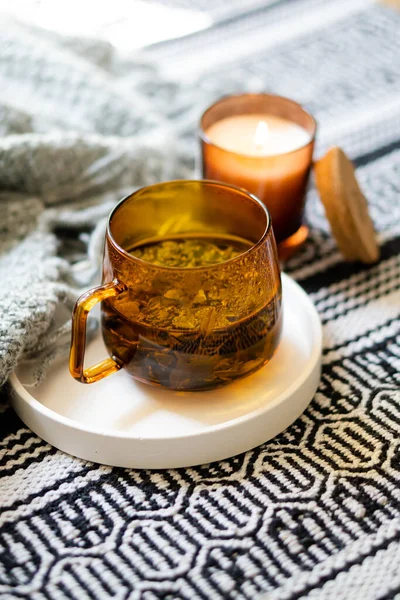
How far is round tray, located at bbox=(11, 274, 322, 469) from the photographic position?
39cm

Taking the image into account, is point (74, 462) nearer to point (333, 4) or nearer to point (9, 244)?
point (9, 244)

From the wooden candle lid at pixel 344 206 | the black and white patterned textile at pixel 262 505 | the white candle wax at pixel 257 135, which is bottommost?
the black and white patterned textile at pixel 262 505

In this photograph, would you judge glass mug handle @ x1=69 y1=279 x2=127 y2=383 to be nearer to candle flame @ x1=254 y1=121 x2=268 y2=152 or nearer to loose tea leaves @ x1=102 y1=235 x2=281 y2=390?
loose tea leaves @ x1=102 y1=235 x2=281 y2=390

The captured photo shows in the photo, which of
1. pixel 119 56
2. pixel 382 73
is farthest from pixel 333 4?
pixel 119 56

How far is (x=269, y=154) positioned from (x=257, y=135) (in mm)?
19

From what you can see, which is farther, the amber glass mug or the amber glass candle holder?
the amber glass candle holder

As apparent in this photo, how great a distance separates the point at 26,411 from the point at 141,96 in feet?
1.29

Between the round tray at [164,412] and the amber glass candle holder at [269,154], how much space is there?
0.11 metres

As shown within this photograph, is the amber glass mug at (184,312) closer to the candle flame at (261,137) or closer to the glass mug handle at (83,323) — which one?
the glass mug handle at (83,323)

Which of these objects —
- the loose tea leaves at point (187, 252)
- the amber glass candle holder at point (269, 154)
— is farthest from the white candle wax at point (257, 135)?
the loose tea leaves at point (187, 252)

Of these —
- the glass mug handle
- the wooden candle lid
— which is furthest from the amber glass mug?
the wooden candle lid

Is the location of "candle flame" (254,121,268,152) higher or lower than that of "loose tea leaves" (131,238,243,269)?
higher

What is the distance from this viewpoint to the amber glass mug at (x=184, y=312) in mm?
382

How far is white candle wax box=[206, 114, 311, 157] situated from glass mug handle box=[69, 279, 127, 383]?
20 cm
